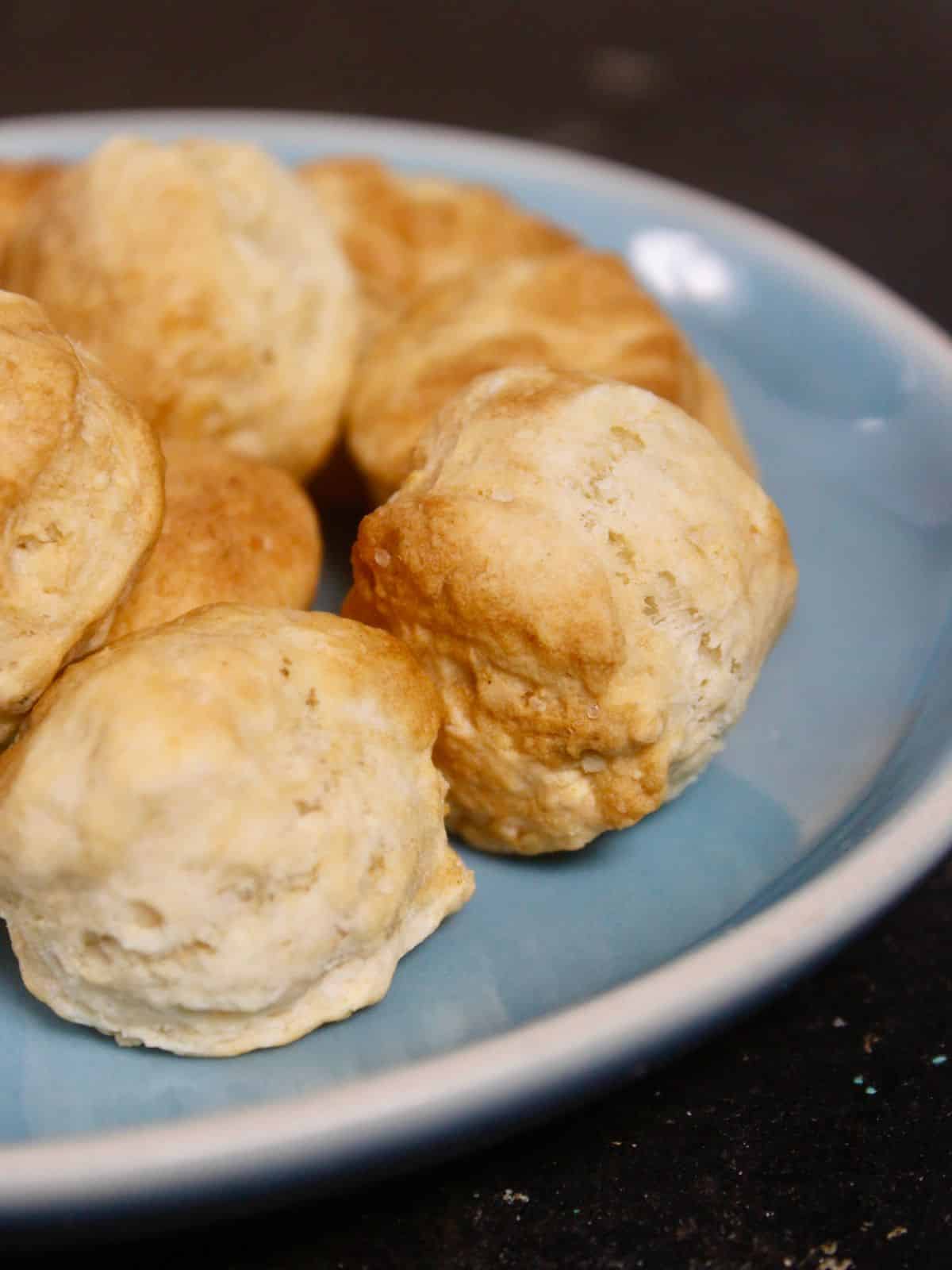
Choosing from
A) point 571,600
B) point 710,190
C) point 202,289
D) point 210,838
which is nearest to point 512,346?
point 202,289

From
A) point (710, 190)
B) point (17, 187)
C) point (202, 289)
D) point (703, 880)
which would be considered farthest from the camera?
point (710, 190)

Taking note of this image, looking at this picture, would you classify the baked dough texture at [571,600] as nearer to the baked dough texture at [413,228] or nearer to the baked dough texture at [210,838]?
the baked dough texture at [210,838]

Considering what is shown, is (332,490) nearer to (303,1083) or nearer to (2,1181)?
(303,1083)

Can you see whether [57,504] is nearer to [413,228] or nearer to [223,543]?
[223,543]

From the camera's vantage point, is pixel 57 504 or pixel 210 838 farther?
pixel 57 504

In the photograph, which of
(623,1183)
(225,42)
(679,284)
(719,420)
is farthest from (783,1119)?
(225,42)

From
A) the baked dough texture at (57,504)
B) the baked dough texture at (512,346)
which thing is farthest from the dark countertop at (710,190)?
the baked dough texture at (512,346)
